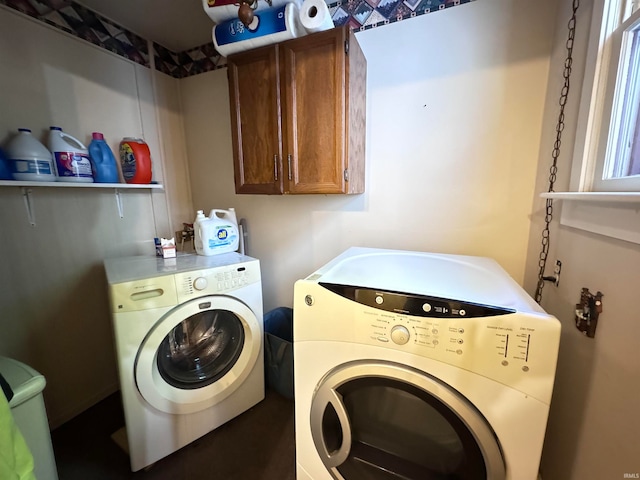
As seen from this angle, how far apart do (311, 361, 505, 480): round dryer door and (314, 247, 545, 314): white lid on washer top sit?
0.23 metres

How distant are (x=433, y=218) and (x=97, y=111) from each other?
205cm

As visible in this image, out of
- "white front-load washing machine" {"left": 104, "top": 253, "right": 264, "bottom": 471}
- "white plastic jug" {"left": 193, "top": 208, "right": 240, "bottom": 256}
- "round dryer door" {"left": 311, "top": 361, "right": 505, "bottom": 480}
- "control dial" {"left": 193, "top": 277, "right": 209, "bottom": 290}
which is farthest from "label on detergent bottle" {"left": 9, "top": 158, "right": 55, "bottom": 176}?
"round dryer door" {"left": 311, "top": 361, "right": 505, "bottom": 480}

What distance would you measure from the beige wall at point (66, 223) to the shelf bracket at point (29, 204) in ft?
0.06

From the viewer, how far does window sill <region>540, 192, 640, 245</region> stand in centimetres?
54

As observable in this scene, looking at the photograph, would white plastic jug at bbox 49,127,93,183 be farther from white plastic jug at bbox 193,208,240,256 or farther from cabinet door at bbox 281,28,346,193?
cabinet door at bbox 281,28,346,193

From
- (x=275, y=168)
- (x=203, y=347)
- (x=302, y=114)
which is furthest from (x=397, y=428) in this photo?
(x=302, y=114)

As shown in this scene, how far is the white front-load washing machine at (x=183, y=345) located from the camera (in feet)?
3.50

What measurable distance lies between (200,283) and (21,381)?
0.58 metres

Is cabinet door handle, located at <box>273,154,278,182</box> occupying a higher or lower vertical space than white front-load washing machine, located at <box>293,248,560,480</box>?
higher

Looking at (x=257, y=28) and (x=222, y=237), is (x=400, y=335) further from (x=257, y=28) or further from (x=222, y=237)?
(x=257, y=28)

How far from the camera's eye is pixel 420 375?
67cm

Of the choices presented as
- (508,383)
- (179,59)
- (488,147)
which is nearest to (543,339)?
(508,383)

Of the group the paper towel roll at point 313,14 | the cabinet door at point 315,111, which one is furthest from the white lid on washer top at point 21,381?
the paper towel roll at point 313,14

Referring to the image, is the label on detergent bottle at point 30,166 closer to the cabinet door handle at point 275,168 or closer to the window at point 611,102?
the cabinet door handle at point 275,168
